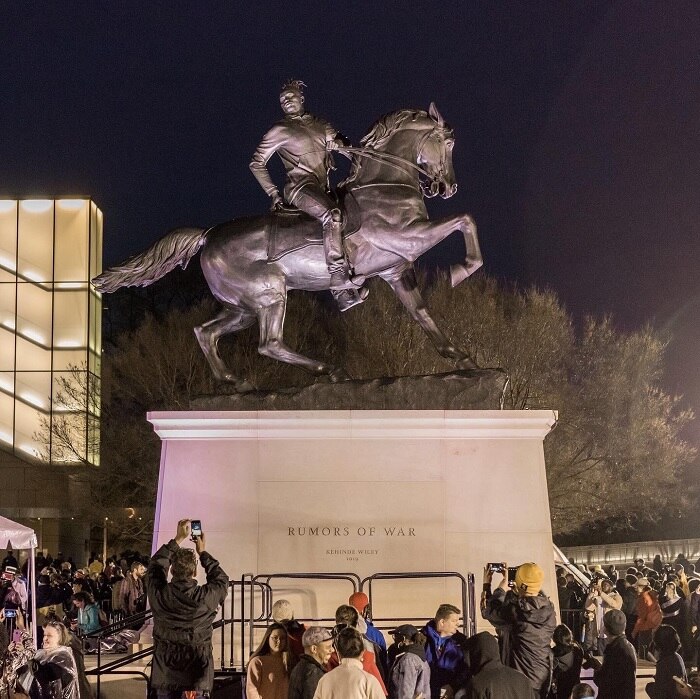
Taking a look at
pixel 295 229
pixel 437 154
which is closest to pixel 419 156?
pixel 437 154

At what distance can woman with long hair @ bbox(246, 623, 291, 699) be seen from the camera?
23.8ft

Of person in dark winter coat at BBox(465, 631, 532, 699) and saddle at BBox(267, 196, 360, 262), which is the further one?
saddle at BBox(267, 196, 360, 262)

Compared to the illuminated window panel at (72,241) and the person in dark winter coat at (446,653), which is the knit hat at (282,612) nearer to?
the person in dark winter coat at (446,653)

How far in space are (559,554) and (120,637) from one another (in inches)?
529

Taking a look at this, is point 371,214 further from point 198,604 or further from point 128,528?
point 128,528

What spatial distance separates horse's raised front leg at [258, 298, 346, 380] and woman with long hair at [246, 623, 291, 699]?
6.55 meters

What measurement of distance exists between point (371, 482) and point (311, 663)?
612cm

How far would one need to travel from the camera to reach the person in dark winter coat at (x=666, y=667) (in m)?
8.29

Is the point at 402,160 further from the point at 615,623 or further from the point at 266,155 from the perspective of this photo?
the point at 615,623

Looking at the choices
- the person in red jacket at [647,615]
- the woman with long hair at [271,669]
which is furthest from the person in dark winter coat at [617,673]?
the person in red jacket at [647,615]

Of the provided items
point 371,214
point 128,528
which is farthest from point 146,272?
point 128,528

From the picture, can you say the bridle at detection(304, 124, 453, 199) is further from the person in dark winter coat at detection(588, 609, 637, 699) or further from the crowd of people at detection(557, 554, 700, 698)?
the person in dark winter coat at detection(588, 609, 637, 699)

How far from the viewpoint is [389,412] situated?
13055 mm


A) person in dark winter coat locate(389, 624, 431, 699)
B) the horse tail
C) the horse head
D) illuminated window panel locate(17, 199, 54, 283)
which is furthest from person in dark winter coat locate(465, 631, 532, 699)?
illuminated window panel locate(17, 199, 54, 283)
